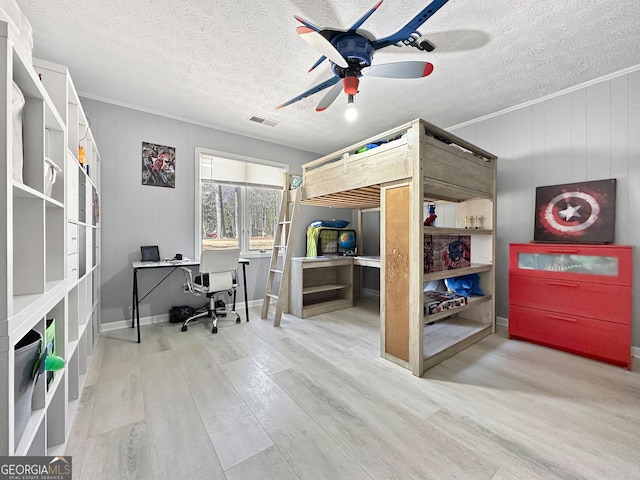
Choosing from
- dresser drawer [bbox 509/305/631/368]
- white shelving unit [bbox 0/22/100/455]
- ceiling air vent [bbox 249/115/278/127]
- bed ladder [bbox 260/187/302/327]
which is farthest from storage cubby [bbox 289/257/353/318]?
white shelving unit [bbox 0/22/100/455]

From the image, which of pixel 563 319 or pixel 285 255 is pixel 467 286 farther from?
pixel 285 255

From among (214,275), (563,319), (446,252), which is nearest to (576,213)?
(563,319)

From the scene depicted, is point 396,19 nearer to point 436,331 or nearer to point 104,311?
point 436,331

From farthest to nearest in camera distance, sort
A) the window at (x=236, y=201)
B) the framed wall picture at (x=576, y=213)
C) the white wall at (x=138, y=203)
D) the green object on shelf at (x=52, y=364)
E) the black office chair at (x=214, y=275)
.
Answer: the window at (x=236, y=201)
the white wall at (x=138, y=203)
the black office chair at (x=214, y=275)
the framed wall picture at (x=576, y=213)
the green object on shelf at (x=52, y=364)

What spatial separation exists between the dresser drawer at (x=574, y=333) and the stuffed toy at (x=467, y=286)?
0.37 meters

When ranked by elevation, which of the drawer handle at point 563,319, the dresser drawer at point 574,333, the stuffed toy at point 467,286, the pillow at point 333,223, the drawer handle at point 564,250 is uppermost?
the pillow at point 333,223

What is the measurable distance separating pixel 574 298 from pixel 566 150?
1.50 meters

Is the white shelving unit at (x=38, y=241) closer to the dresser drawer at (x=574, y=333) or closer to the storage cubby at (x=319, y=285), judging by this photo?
the storage cubby at (x=319, y=285)

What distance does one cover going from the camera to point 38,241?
3.59ft

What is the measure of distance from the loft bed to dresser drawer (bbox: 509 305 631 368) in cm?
33

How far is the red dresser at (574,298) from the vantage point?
2193mm

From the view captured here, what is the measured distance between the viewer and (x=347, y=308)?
4035mm

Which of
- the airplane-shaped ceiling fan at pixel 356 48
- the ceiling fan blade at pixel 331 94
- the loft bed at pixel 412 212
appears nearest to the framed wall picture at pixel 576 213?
the loft bed at pixel 412 212

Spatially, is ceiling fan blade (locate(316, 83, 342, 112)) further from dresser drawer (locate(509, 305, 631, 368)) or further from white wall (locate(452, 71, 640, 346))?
dresser drawer (locate(509, 305, 631, 368))
